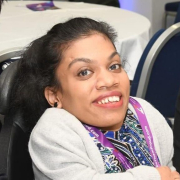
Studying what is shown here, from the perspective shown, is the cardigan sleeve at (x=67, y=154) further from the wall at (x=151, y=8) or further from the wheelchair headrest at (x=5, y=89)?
the wall at (x=151, y=8)

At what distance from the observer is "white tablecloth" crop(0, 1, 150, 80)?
176 centimetres

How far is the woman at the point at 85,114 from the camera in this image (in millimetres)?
874

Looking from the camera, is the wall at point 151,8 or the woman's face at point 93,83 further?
the wall at point 151,8

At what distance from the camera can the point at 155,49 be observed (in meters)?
1.53

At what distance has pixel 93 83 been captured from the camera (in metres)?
0.91

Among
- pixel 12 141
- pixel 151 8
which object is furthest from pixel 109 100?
pixel 151 8

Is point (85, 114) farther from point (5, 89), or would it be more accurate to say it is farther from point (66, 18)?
point (66, 18)

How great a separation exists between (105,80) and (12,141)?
31 cm

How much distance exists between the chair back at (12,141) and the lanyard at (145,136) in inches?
7.9

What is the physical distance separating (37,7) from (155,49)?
4.16ft

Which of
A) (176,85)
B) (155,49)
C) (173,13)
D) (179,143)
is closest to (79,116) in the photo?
(179,143)

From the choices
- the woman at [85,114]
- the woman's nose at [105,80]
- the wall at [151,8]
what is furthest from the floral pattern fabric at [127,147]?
the wall at [151,8]

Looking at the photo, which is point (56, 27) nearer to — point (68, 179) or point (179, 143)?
point (68, 179)

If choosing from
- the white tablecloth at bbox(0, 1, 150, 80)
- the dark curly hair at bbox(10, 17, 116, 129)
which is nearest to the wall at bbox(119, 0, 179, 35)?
the white tablecloth at bbox(0, 1, 150, 80)
